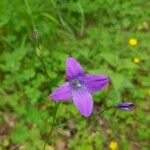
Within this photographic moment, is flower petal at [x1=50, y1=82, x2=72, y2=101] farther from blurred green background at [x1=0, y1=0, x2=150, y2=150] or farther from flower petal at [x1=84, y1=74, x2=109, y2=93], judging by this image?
blurred green background at [x1=0, y1=0, x2=150, y2=150]

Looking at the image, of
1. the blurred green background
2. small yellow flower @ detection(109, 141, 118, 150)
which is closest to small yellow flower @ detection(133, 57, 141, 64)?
the blurred green background

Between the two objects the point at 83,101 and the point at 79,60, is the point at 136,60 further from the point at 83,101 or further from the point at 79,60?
the point at 83,101

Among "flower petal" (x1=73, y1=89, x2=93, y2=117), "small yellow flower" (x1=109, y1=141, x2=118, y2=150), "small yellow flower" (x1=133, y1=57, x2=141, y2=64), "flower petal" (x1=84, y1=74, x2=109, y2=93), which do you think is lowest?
"small yellow flower" (x1=109, y1=141, x2=118, y2=150)

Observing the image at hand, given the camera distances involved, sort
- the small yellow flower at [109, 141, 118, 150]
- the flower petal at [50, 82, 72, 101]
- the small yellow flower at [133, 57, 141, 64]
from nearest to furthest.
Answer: the flower petal at [50, 82, 72, 101] < the small yellow flower at [109, 141, 118, 150] < the small yellow flower at [133, 57, 141, 64]

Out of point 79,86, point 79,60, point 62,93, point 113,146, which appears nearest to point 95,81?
point 79,86

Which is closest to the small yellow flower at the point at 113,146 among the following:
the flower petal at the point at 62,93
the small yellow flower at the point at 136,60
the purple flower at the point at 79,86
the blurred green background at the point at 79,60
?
the blurred green background at the point at 79,60

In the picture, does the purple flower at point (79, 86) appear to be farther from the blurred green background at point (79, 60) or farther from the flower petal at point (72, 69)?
the blurred green background at point (79, 60)

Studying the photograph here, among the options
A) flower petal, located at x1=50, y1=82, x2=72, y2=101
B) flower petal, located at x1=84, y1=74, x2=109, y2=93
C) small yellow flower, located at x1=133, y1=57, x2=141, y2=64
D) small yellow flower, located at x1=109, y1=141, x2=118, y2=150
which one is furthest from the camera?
small yellow flower, located at x1=133, y1=57, x2=141, y2=64

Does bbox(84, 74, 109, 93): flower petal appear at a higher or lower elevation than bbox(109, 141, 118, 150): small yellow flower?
higher
